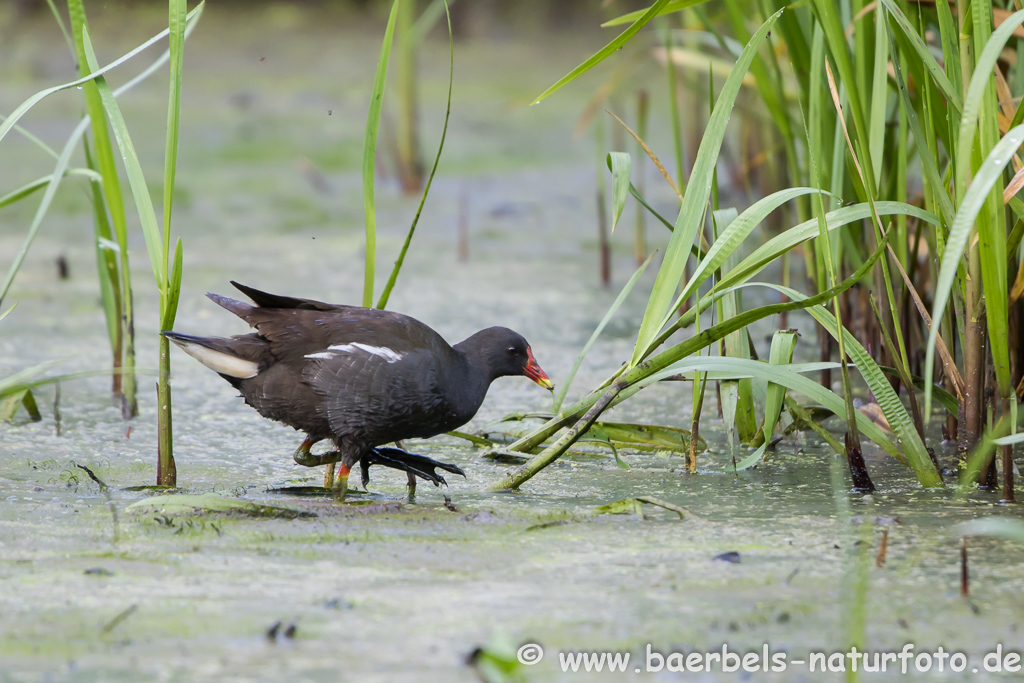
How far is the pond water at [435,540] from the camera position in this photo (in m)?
1.47

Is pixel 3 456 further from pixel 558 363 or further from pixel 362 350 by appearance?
pixel 558 363

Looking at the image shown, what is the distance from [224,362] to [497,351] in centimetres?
63

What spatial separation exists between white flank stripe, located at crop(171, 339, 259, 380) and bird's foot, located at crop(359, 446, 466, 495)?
306 mm

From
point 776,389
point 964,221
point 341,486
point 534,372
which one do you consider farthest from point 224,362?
point 964,221

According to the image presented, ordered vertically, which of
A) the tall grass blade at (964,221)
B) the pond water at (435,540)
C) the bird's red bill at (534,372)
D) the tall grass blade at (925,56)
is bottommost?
the pond water at (435,540)

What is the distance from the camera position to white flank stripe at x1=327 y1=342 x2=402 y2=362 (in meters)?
2.24

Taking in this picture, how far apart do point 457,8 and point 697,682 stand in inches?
312

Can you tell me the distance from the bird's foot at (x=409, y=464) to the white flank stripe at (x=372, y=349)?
21 centimetres

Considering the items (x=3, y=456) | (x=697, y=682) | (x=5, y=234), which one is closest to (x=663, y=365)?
(x=697, y=682)

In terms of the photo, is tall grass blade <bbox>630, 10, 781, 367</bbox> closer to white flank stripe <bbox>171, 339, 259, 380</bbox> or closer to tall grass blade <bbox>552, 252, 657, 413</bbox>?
tall grass blade <bbox>552, 252, 657, 413</bbox>

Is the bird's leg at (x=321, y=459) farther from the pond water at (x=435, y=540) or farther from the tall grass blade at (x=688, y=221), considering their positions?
the tall grass blade at (x=688, y=221)

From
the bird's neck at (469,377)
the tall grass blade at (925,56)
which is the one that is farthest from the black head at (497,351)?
the tall grass blade at (925,56)

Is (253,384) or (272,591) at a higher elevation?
(253,384)

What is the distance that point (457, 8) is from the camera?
8648 mm
